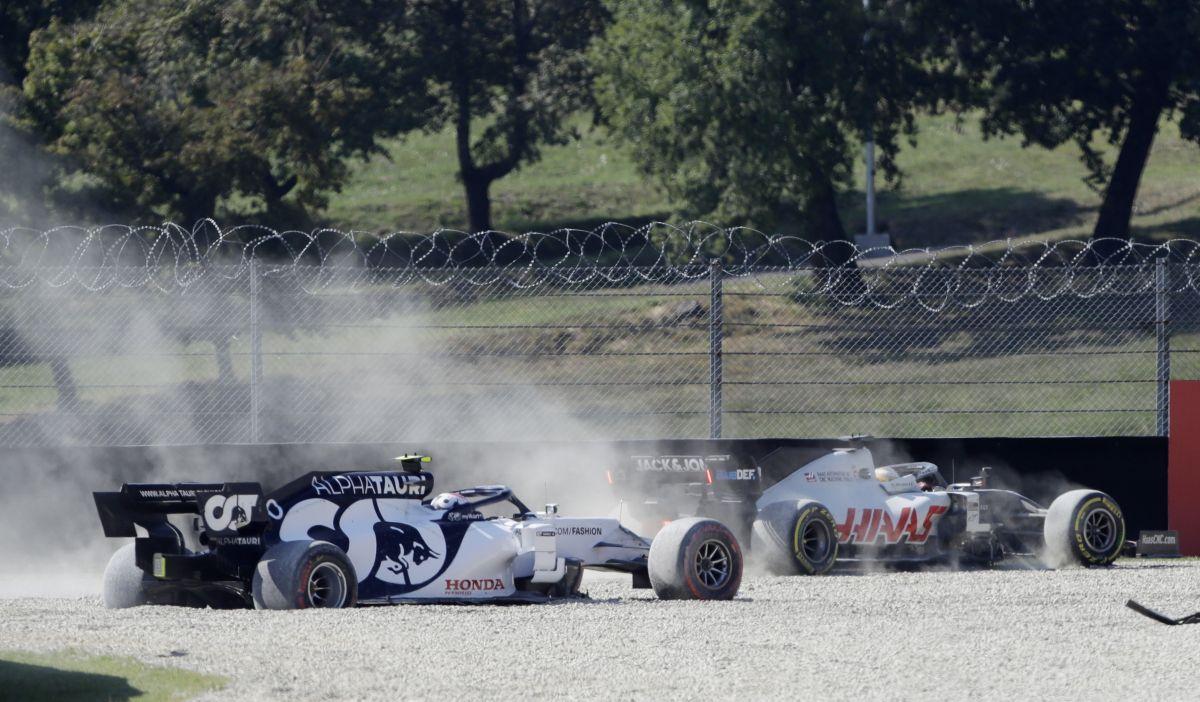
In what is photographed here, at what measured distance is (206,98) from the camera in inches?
1177

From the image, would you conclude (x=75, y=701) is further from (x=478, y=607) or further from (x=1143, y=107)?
(x=1143, y=107)

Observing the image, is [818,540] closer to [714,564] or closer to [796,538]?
[796,538]

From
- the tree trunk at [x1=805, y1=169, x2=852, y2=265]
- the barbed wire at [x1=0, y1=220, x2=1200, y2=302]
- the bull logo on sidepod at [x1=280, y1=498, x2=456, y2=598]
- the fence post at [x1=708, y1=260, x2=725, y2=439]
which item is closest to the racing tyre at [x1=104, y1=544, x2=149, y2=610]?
the bull logo on sidepod at [x1=280, y1=498, x2=456, y2=598]

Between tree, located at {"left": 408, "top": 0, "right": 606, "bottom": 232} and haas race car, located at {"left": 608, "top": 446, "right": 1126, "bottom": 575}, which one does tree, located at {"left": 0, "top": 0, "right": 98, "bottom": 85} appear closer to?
tree, located at {"left": 408, "top": 0, "right": 606, "bottom": 232}

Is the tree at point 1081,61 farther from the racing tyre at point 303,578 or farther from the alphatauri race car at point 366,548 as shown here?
the racing tyre at point 303,578

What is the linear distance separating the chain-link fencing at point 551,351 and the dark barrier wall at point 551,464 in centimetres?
32

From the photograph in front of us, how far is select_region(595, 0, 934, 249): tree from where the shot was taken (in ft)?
94.5

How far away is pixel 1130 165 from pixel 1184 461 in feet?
66.3

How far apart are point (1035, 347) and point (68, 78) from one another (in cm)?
1653

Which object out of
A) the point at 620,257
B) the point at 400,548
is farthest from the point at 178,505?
the point at 620,257

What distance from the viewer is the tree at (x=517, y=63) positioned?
3584cm

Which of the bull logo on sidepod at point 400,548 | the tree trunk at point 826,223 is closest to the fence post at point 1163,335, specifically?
the bull logo on sidepod at point 400,548

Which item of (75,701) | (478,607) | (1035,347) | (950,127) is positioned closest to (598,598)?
(478,607)

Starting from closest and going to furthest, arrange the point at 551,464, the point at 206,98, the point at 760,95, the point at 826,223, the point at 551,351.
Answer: the point at 551,464, the point at 551,351, the point at 760,95, the point at 206,98, the point at 826,223
